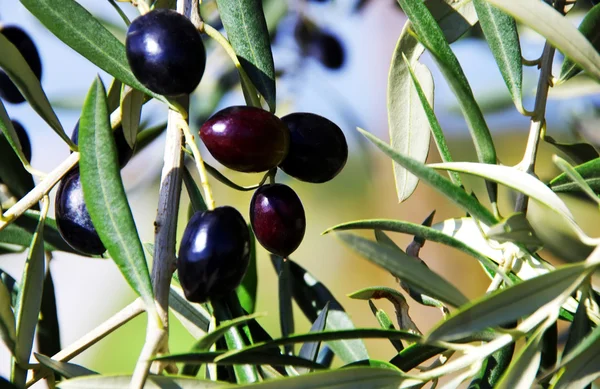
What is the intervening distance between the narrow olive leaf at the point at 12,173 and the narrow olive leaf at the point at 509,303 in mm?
555

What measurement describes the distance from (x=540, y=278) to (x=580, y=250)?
0.30m

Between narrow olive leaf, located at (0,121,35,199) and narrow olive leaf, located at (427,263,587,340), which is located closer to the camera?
narrow olive leaf, located at (427,263,587,340)

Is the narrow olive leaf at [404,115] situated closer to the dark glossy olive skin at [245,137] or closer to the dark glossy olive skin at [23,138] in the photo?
the dark glossy olive skin at [245,137]

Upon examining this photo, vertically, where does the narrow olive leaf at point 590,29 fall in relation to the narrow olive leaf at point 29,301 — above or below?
above

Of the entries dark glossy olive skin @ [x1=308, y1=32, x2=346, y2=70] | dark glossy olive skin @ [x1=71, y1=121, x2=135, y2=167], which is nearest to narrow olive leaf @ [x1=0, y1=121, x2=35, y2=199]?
dark glossy olive skin @ [x1=71, y1=121, x2=135, y2=167]

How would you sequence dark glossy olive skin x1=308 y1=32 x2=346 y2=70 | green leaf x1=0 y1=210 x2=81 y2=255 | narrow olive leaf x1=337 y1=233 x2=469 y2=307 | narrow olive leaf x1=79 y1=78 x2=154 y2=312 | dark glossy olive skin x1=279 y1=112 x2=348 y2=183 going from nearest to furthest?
1. narrow olive leaf x1=337 y1=233 x2=469 y2=307
2. narrow olive leaf x1=79 y1=78 x2=154 y2=312
3. dark glossy olive skin x1=279 y1=112 x2=348 y2=183
4. green leaf x1=0 y1=210 x2=81 y2=255
5. dark glossy olive skin x1=308 y1=32 x2=346 y2=70

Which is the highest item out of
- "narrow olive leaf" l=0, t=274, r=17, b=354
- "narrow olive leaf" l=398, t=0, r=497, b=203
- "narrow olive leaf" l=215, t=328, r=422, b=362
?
"narrow olive leaf" l=398, t=0, r=497, b=203

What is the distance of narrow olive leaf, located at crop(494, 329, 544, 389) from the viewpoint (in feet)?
1.47

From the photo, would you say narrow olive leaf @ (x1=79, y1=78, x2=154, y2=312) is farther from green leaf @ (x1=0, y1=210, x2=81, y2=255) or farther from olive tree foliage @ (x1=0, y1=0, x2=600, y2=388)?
green leaf @ (x1=0, y1=210, x2=81, y2=255)

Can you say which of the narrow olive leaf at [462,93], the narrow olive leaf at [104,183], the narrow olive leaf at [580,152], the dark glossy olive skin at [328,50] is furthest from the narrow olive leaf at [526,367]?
the dark glossy olive skin at [328,50]

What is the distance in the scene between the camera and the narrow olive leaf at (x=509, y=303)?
41cm

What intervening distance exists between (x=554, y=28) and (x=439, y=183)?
0.12m

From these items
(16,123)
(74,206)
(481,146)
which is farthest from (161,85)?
(16,123)

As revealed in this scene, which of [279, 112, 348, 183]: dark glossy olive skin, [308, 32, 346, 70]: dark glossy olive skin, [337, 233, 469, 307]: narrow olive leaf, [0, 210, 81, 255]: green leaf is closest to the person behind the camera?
[337, 233, 469, 307]: narrow olive leaf
